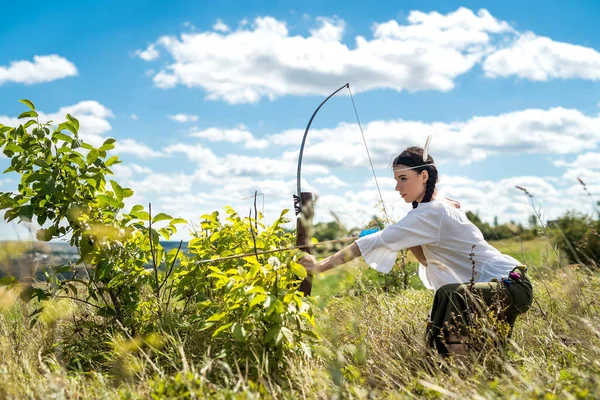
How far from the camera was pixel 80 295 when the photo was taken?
20.6 feet

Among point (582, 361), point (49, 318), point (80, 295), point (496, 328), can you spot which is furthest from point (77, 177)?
point (582, 361)

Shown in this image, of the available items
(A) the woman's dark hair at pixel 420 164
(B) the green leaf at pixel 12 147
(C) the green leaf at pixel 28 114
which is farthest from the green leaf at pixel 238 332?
(C) the green leaf at pixel 28 114

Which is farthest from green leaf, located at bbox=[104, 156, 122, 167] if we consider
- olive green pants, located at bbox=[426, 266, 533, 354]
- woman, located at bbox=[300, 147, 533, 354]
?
olive green pants, located at bbox=[426, 266, 533, 354]

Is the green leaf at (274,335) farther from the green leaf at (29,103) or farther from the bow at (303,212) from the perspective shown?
the green leaf at (29,103)

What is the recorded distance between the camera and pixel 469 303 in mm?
4008

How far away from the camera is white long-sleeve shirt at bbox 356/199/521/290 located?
3980 millimetres

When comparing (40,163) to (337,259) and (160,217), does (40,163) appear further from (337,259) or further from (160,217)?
(337,259)

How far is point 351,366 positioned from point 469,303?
949 mm

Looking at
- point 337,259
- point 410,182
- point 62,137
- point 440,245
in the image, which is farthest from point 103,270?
point 440,245

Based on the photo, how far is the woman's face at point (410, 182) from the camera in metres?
4.25

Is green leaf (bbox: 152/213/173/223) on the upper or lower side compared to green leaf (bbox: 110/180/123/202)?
lower

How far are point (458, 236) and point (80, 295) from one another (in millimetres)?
4107

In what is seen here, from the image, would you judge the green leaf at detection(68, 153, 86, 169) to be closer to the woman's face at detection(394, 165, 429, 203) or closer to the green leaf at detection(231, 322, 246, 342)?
the green leaf at detection(231, 322, 246, 342)

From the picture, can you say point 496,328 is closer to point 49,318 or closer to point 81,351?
point 81,351
